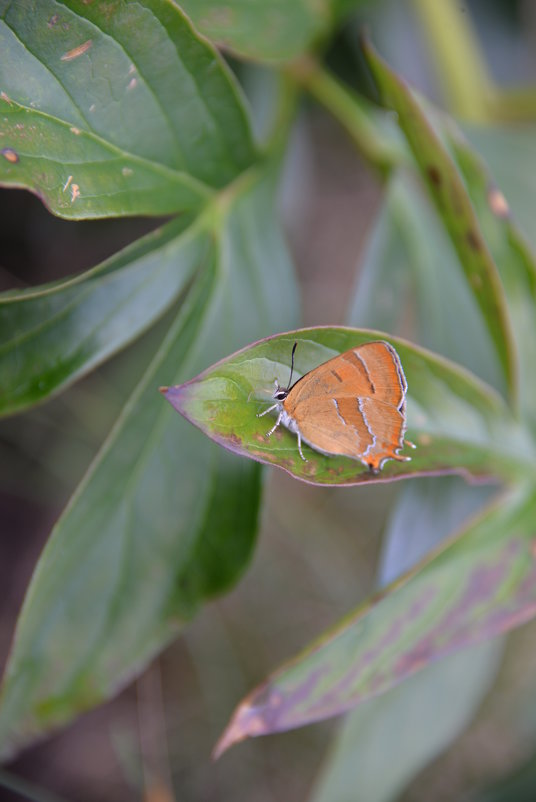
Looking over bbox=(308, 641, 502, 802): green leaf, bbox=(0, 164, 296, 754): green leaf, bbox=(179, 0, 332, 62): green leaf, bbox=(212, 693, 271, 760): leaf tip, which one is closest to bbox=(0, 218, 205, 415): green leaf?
bbox=(0, 164, 296, 754): green leaf

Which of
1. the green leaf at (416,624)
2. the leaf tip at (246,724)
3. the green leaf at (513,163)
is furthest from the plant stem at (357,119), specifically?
the leaf tip at (246,724)

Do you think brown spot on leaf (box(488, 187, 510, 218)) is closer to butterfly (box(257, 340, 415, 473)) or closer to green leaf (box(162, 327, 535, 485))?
green leaf (box(162, 327, 535, 485))

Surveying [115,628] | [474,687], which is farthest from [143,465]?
[474,687]

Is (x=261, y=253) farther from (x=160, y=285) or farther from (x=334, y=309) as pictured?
(x=334, y=309)

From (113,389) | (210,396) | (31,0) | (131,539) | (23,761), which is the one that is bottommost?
(23,761)

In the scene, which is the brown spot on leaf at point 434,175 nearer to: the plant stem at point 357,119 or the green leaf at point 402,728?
the plant stem at point 357,119

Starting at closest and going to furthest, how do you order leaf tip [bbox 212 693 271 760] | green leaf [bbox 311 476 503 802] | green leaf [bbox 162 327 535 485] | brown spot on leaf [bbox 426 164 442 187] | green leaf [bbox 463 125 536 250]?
green leaf [bbox 162 327 535 485]
leaf tip [bbox 212 693 271 760]
brown spot on leaf [bbox 426 164 442 187]
green leaf [bbox 311 476 503 802]
green leaf [bbox 463 125 536 250]

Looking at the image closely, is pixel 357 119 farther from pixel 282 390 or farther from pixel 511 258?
pixel 282 390
